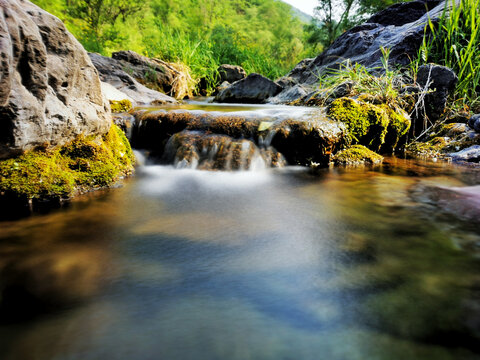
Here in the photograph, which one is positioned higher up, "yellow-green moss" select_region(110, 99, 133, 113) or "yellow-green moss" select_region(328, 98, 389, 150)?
"yellow-green moss" select_region(110, 99, 133, 113)

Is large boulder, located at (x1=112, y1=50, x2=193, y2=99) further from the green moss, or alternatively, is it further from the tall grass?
the tall grass

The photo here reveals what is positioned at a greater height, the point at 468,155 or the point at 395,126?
the point at 395,126

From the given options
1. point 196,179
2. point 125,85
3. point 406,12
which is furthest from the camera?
point 406,12

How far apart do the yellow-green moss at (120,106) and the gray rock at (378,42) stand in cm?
425

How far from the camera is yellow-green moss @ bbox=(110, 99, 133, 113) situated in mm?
4957

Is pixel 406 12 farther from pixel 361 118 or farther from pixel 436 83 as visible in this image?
pixel 361 118

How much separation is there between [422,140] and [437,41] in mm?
2118

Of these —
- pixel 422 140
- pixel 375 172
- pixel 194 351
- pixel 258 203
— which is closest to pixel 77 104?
pixel 258 203

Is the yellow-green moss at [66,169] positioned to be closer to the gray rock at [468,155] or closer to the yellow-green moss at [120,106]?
the yellow-green moss at [120,106]

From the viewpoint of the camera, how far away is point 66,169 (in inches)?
102

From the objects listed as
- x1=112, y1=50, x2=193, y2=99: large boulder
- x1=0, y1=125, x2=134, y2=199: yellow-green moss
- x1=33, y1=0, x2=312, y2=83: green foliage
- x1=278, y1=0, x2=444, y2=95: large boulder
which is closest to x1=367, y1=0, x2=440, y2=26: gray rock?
x1=278, y1=0, x2=444, y2=95: large boulder

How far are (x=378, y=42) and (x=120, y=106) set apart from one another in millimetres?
7068

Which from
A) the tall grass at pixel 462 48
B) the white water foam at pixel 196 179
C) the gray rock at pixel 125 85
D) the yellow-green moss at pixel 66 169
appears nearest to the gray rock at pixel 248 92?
the gray rock at pixel 125 85

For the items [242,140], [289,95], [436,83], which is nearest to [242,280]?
[242,140]
